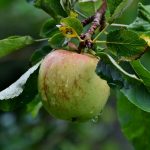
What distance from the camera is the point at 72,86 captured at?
4.58 feet

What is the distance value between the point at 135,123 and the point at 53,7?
0.62m

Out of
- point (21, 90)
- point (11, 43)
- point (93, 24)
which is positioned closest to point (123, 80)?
point (93, 24)

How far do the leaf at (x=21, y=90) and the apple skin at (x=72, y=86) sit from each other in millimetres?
65

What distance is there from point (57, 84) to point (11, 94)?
142 mm

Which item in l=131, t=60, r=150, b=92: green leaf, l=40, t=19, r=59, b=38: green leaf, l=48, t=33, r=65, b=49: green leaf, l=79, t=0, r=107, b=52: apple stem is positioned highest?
l=79, t=0, r=107, b=52: apple stem

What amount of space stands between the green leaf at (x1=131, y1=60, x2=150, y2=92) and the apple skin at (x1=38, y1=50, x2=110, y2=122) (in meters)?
0.11

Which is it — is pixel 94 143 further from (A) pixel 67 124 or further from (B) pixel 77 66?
(B) pixel 77 66

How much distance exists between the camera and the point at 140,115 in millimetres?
1968

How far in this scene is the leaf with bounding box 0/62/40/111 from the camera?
148 centimetres

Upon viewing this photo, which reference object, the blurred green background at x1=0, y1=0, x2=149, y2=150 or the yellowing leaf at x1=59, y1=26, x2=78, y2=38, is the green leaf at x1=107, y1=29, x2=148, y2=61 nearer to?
the yellowing leaf at x1=59, y1=26, x2=78, y2=38

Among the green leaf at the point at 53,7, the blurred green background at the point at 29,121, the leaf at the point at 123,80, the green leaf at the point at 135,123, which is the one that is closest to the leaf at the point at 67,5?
the green leaf at the point at 53,7

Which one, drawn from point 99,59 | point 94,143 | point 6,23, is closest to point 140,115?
point 99,59

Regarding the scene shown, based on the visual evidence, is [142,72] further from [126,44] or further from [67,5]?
[67,5]

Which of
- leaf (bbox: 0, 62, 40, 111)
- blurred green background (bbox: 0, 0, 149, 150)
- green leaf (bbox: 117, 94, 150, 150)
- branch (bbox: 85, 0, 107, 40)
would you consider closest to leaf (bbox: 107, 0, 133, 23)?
branch (bbox: 85, 0, 107, 40)
